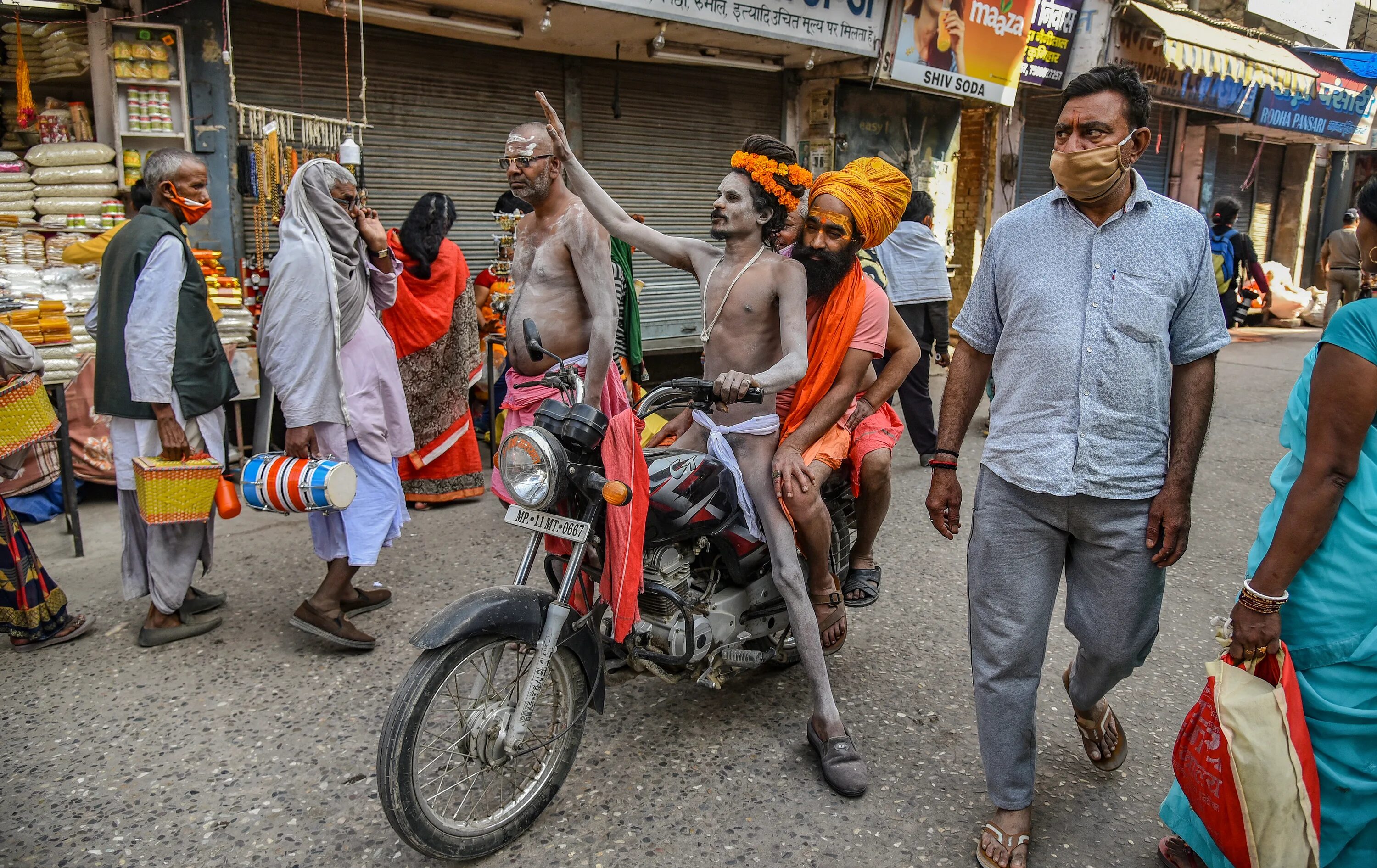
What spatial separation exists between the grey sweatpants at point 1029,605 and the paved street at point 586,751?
1.14 ft

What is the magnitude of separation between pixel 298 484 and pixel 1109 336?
9.51 ft

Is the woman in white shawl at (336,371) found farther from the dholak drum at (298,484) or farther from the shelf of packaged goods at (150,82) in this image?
the shelf of packaged goods at (150,82)

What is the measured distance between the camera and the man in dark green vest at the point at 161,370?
3773 millimetres

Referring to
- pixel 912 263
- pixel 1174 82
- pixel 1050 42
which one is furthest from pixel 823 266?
pixel 1174 82

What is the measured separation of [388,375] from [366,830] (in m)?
2.12

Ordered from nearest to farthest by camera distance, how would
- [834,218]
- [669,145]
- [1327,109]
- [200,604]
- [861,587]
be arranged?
1. [834,218]
2. [861,587]
3. [200,604]
4. [669,145]
5. [1327,109]

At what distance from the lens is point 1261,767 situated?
84.8 inches

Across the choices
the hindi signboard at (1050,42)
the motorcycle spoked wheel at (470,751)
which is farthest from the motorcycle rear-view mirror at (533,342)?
the hindi signboard at (1050,42)

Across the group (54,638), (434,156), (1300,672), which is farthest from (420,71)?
(1300,672)

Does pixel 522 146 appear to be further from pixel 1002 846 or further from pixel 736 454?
pixel 1002 846

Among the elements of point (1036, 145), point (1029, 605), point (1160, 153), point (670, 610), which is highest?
point (1160, 153)

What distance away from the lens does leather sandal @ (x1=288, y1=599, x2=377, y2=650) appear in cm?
389

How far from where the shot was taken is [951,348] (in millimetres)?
12859

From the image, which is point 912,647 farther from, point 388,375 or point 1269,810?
point 388,375
